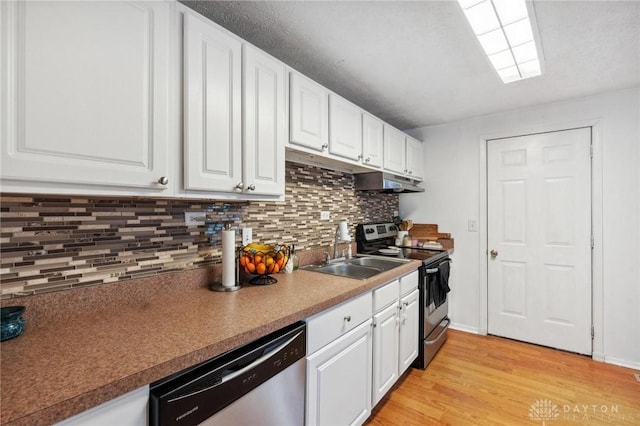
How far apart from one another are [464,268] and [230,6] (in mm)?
3116

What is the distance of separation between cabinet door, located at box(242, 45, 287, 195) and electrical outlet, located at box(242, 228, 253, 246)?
0.36m

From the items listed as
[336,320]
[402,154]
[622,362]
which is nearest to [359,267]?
[336,320]

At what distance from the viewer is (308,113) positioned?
5.68 ft

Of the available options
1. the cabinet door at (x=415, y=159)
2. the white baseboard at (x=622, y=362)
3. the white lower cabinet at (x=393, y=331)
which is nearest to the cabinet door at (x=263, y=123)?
the white lower cabinet at (x=393, y=331)

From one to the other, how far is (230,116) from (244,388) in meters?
1.08

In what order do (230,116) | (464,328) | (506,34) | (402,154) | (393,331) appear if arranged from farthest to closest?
(464,328) < (402,154) < (393,331) < (506,34) < (230,116)

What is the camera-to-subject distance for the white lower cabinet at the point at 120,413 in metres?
0.66

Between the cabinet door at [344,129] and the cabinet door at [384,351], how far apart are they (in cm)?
109

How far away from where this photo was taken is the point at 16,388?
65 cm

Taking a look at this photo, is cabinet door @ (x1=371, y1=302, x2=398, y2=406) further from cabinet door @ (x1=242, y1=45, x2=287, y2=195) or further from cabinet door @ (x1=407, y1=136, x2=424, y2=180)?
cabinet door @ (x1=407, y1=136, x2=424, y2=180)

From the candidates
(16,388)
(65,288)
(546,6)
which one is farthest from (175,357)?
(546,6)

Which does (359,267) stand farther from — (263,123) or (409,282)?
(263,123)

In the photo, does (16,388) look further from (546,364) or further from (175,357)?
(546,364)

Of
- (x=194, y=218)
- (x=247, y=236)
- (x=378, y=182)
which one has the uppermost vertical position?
(x=378, y=182)
